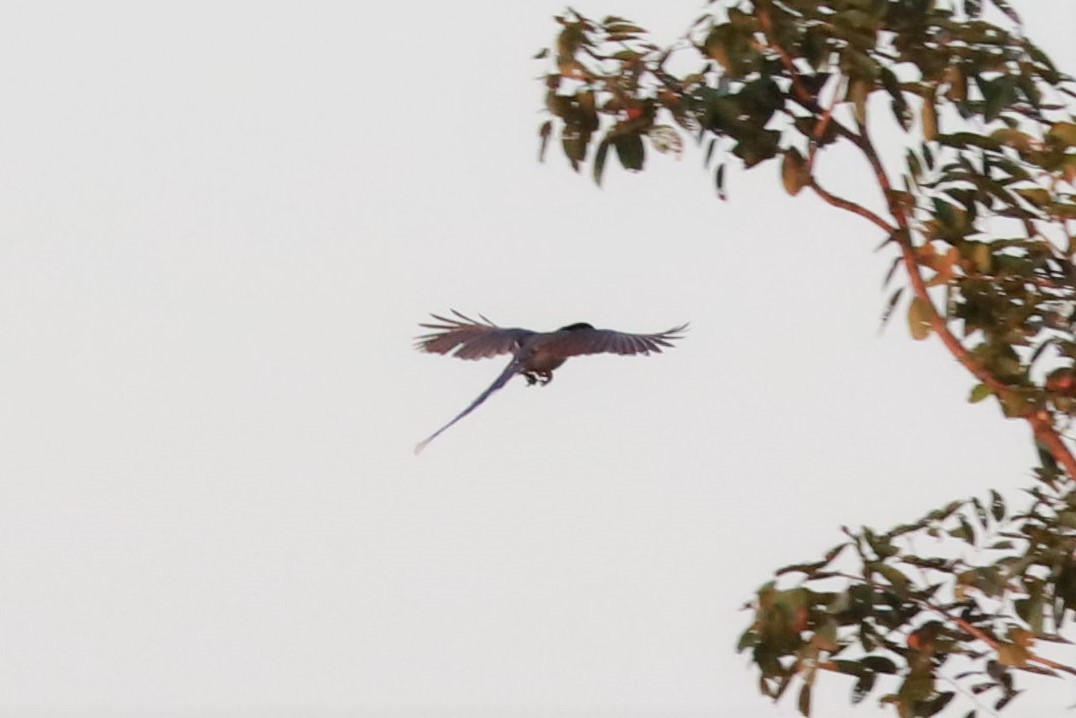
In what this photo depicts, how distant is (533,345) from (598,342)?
0.67 feet

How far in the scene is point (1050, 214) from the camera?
4031 mm

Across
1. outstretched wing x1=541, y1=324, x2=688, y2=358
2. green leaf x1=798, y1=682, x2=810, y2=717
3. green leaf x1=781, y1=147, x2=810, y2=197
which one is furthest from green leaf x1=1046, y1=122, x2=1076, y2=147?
outstretched wing x1=541, y1=324, x2=688, y2=358

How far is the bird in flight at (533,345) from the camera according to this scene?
6395 millimetres

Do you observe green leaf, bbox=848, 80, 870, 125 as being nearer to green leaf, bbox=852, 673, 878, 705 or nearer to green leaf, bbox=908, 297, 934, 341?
green leaf, bbox=908, 297, 934, 341

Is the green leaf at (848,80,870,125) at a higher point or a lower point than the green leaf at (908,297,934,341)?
higher

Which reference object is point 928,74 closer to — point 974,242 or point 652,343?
point 974,242

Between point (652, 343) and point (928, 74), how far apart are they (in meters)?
2.22

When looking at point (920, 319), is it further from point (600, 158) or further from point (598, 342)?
point (598, 342)

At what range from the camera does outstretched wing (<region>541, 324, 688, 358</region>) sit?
635 centimetres

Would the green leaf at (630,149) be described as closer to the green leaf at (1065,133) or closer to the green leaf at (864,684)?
the green leaf at (1065,133)

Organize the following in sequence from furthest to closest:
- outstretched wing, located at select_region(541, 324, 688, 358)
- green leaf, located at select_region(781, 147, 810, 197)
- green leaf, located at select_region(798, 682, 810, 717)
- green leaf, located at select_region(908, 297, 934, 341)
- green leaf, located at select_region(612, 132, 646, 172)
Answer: outstretched wing, located at select_region(541, 324, 688, 358) < green leaf, located at select_region(612, 132, 646, 172) < green leaf, located at select_region(781, 147, 810, 197) < green leaf, located at select_region(908, 297, 934, 341) < green leaf, located at select_region(798, 682, 810, 717)

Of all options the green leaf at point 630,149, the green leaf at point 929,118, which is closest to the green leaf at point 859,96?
the green leaf at point 929,118

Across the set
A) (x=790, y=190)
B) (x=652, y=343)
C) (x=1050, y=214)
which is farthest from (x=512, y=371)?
(x=1050, y=214)

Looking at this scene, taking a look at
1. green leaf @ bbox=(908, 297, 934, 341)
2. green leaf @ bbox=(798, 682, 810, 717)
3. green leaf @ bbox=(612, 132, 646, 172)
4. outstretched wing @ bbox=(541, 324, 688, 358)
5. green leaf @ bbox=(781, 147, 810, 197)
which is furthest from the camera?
outstretched wing @ bbox=(541, 324, 688, 358)
